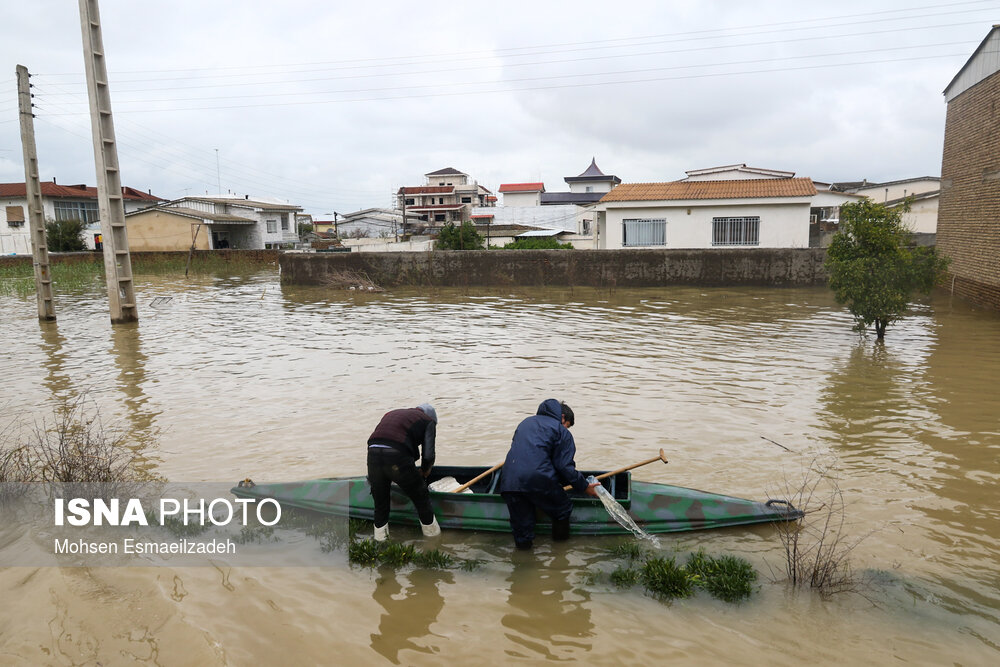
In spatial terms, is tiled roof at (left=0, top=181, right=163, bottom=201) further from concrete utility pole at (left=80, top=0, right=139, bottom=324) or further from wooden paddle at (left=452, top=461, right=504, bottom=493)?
wooden paddle at (left=452, top=461, right=504, bottom=493)

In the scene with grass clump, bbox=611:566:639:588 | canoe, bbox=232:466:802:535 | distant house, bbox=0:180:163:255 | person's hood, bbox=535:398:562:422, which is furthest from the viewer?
distant house, bbox=0:180:163:255

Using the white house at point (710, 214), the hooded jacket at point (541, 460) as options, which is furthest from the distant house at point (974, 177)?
the hooded jacket at point (541, 460)

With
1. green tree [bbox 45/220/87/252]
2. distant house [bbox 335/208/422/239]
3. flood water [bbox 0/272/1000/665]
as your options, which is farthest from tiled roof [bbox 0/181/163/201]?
flood water [bbox 0/272/1000/665]

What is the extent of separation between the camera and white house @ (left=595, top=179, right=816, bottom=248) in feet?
94.8

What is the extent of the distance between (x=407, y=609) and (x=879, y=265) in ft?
44.4

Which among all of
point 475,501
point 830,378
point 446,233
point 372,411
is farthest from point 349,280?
point 475,501

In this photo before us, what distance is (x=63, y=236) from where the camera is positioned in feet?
146

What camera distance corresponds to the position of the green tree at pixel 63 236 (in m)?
44.5

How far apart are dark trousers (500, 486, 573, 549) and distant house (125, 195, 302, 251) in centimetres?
3659

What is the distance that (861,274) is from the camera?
48.0 feet

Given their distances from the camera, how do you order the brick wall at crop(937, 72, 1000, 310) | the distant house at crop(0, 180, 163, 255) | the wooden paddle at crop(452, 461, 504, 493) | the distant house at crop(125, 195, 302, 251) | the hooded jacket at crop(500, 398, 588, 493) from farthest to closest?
the distant house at crop(0, 180, 163, 255) < the distant house at crop(125, 195, 302, 251) < the brick wall at crop(937, 72, 1000, 310) < the wooden paddle at crop(452, 461, 504, 493) < the hooded jacket at crop(500, 398, 588, 493)

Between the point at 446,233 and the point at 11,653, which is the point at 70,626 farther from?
the point at 446,233

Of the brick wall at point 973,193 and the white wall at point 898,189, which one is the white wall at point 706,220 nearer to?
the brick wall at point 973,193

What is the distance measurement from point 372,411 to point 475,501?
182 inches
